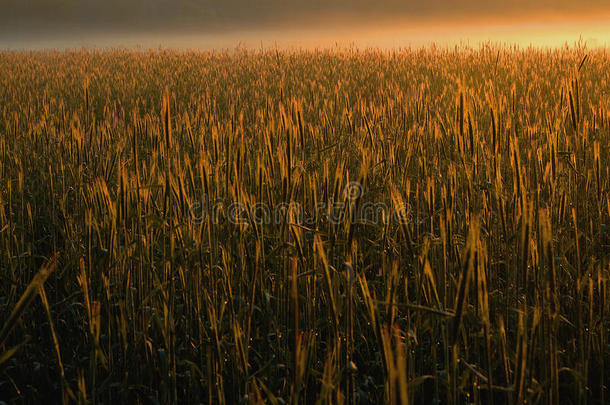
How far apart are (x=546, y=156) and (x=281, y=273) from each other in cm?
131

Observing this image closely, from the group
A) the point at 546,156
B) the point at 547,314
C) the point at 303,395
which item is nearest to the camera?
the point at 547,314

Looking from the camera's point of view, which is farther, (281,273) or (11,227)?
(11,227)

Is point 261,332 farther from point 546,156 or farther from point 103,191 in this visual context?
point 546,156

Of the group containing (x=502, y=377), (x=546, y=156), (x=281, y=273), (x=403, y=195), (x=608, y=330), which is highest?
(x=546, y=156)

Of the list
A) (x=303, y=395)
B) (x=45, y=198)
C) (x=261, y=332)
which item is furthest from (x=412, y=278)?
(x=45, y=198)

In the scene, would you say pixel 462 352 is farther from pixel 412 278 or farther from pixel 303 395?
pixel 303 395

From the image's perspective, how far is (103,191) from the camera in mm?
1311

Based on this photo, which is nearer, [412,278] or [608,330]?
[608,330]

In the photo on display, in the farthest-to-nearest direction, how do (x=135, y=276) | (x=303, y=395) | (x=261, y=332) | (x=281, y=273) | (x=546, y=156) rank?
1. (x=546, y=156)
2. (x=135, y=276)
3. (x=261, y=332)
4. (x=281, y=273)
5. (x=303, y=395)

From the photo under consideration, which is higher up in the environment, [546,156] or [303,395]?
[546,156]

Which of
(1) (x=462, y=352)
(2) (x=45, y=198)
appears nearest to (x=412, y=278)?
(1) (x=462, y=352)

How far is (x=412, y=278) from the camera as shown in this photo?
→ 1.61m

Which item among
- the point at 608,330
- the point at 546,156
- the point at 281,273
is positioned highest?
the point at 546,156

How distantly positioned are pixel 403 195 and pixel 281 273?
2.37ft
